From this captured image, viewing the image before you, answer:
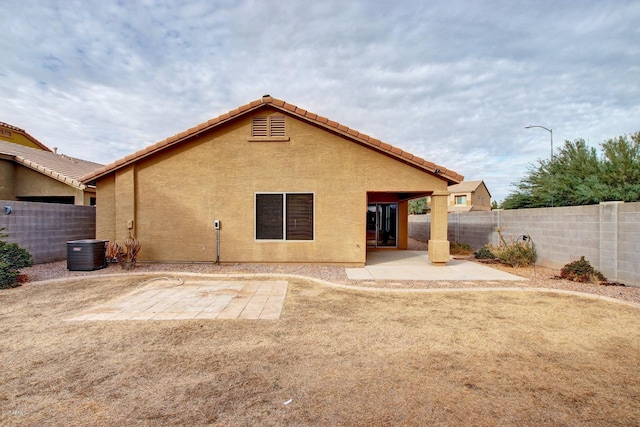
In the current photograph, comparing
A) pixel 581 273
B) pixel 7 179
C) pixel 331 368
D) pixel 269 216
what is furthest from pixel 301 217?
pixel 7 179

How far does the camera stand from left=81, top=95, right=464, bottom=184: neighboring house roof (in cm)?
1052

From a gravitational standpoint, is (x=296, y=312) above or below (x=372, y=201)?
below

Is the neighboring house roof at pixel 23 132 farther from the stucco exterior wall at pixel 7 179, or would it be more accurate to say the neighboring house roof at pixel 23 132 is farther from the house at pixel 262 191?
the house at pixel 262 191

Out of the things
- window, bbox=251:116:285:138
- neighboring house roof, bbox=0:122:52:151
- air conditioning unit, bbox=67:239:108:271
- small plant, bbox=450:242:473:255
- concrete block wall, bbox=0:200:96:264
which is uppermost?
neighboring house roof, bbox=0:122:52:151

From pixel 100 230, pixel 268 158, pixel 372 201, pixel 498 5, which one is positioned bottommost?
pixel 100 230

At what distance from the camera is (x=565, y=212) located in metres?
10.1

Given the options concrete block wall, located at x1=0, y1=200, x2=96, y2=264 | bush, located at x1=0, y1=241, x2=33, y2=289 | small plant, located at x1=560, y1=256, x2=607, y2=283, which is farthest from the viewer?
concrete block wall, located at x1=0, y1=200, x2=96, y2=264

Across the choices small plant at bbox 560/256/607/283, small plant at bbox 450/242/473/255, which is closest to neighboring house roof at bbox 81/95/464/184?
small plant at bbox 560/256/607/283

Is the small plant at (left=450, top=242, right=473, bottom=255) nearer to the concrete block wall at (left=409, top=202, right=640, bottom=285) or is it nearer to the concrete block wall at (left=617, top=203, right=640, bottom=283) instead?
the concrete block wall at (left=409, top=202, right=640, bottom=285)

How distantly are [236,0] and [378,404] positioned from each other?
11.4 meters

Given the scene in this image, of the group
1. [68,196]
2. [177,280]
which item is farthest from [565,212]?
[68,196]

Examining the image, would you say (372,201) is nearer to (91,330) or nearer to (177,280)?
(177,280)

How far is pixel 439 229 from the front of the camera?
10.9m

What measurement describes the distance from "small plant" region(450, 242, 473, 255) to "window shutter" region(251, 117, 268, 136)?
10419mm
